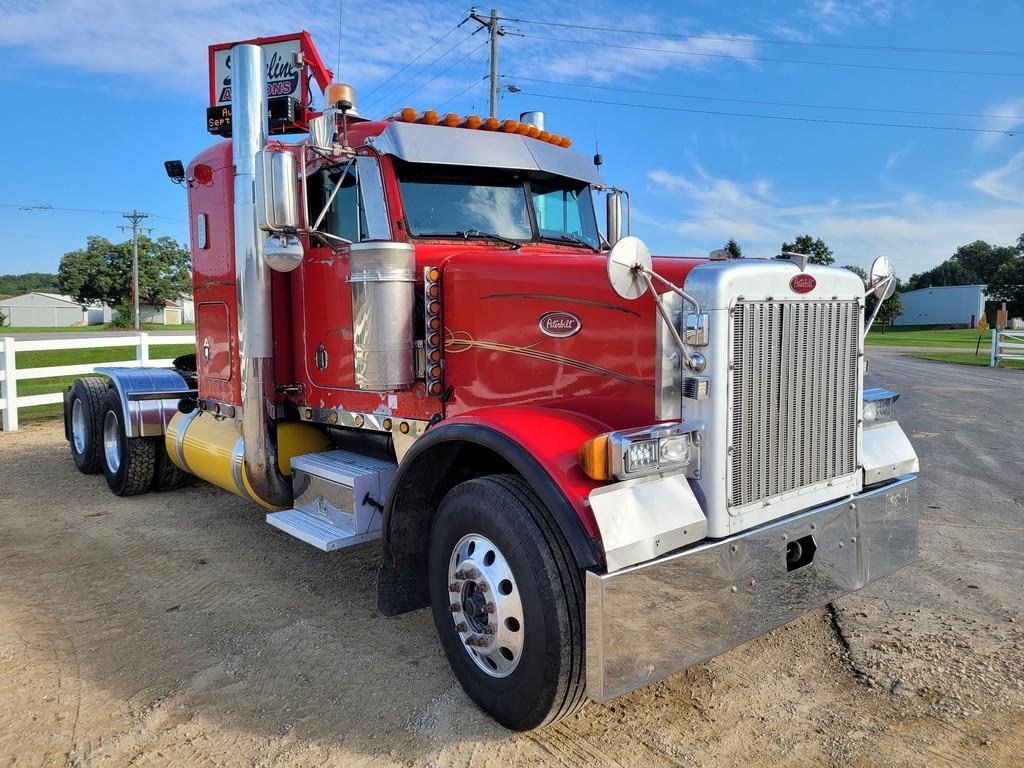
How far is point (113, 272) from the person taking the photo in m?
72.1

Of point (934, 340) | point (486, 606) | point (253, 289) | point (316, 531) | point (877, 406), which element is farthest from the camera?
point (934, 340)

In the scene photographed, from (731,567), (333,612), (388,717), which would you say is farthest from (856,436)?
(333,612)

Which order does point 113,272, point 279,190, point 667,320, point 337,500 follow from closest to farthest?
point 667,320, point 279,190, point 337,500, point 113,272

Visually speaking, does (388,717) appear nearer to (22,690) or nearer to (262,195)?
(22,690)

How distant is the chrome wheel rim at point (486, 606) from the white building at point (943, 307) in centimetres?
7468

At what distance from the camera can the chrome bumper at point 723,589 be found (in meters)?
2.52

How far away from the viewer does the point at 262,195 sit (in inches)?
147

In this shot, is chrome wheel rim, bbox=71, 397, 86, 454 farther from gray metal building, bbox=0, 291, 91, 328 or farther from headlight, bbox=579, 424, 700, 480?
gray metal building, bbox=0, 291, 91, 328

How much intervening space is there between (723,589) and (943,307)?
83.4 metres

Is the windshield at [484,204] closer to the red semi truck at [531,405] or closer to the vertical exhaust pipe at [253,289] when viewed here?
the red semi truck at [531,405]

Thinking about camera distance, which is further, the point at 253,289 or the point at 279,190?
the point at 253,289

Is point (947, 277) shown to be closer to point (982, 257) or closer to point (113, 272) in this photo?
point (982, 257)

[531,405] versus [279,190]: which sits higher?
[279,190]

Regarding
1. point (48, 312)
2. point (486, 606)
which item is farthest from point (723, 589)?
point (48, 312)
